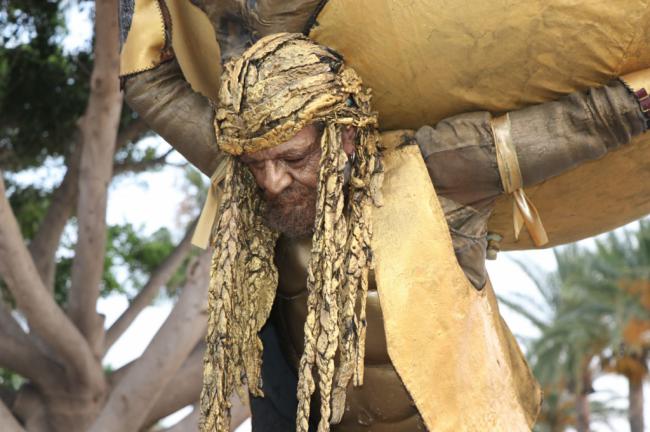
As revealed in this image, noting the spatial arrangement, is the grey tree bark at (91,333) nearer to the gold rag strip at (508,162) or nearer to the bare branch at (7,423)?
the bare branch at (7,423)

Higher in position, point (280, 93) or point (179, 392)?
point (179, 392)

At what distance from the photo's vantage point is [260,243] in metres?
3.04

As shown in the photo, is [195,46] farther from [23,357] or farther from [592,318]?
[592,318]

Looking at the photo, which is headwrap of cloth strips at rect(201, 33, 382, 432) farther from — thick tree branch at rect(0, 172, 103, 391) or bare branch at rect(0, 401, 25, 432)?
thick tree branch at rect(0, 172, 103, 391)

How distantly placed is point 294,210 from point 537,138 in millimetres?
601

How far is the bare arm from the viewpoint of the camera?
9.00 ft

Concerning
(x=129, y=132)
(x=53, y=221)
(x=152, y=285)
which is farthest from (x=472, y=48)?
(x=129, y=132)

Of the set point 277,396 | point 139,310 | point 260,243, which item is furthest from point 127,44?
point 139,310

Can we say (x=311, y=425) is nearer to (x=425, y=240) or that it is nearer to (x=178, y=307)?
(x=425, y=240)

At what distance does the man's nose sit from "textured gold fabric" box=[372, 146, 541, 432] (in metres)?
0.23

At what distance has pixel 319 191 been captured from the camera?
9.16ft

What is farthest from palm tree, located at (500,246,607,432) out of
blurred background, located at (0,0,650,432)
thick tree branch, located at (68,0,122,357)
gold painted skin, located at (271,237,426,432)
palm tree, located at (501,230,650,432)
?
gold painted skin, located at (271,237,426,432)

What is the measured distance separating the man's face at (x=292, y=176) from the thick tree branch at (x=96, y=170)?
4214 mm

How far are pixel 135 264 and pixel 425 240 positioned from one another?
884 centimetres
